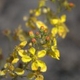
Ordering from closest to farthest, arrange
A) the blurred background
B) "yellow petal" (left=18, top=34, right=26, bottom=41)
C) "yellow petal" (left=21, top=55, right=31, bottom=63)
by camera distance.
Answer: "yellow petal" (left=21, top=55, right=31, bottom=63)
"yellow petal" (left=18, top=34, right=26, bottom=41)
the blurred background

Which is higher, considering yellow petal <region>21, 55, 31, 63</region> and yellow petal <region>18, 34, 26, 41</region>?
yellow petal <region>18, 34, 26, 41</region>

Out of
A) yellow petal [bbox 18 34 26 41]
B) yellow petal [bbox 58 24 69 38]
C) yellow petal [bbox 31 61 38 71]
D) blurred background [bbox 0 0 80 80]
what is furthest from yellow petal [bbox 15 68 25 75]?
blurred background [bbox 0 0 80 80]

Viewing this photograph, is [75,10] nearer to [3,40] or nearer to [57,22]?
[3,40]

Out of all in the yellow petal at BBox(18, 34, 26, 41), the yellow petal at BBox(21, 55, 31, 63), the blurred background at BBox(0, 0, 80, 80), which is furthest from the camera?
the blurred background at BBox(0, 0, 80, 80)

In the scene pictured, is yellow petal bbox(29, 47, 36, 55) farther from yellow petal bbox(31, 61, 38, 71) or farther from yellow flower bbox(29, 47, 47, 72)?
yellow petal bbox(31, 61, 38, 71)

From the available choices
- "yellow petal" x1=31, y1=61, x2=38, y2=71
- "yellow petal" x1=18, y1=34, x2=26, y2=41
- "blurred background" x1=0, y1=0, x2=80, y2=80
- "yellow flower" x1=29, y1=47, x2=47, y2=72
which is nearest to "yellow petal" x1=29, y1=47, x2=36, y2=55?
"yellow flower" x1=29, y1=47, x2=47, y2=72

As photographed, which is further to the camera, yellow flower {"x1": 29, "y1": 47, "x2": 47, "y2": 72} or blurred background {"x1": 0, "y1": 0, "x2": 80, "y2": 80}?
blurred background {"x1": 0, "y1": 0, "x2": 80, "y2": 80}

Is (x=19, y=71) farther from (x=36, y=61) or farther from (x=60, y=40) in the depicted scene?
(x=60, y=40)

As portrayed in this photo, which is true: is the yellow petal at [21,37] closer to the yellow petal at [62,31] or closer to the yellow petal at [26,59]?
the yellow petal at [62,31]

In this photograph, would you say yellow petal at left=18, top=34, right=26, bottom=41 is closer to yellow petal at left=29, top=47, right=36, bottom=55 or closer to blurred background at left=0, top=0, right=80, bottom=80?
yellow petal at left=29, top=47, right=36, bottom=55

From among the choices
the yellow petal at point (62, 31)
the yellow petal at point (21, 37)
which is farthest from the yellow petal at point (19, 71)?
the yellow petal at point (62, 31)
